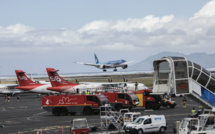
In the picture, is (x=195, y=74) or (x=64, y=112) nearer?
(x=195, y=74)

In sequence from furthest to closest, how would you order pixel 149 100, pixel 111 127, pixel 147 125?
pixel 149 100
pixel 111 127
pixel 147 125

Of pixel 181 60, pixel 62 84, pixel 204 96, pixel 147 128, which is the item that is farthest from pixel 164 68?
pixel 62 84

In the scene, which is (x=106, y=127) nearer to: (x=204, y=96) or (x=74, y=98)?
(x=204, y=96)

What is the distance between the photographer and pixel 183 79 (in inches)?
1064

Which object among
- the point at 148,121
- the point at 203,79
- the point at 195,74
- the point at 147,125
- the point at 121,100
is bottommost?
the point at 147,125

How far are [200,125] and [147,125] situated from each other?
653cm

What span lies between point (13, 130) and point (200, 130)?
771 inches

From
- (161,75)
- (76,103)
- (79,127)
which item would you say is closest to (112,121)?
(79,127)

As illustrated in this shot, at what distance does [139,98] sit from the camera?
59.4 metres

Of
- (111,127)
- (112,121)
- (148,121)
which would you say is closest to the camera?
(148,121)

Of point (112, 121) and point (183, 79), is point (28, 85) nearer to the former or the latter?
point (112, 121)

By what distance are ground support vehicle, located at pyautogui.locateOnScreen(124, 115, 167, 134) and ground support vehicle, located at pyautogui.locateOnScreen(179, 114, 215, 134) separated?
18.1 feet

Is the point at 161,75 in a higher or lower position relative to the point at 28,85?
lower

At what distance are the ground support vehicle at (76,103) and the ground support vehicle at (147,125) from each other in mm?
17865
